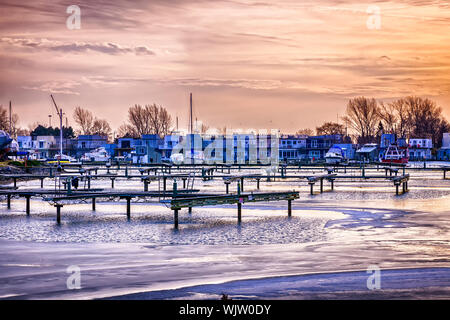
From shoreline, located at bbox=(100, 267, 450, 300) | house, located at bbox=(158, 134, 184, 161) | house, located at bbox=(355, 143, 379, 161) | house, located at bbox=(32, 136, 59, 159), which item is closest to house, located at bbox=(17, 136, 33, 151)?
house, located at bbox=(32, 136, 59, 159)

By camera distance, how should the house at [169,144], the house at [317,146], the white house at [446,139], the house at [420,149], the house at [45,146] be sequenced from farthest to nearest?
1. the house at [45,146]
2. the house at [169,144]
3. the house at [317,146]
4. the house at [420,149]
5. the white house at [446,139]

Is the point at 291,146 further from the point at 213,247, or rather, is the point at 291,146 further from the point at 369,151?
the point at 213,247

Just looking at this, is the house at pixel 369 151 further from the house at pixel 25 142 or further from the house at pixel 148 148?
the house at pixel 25 142

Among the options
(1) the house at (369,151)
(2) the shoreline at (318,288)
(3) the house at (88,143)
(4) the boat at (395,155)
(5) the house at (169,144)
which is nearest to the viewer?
(2) the shoreline at (318,288)

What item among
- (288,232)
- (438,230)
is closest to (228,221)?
(288,232)

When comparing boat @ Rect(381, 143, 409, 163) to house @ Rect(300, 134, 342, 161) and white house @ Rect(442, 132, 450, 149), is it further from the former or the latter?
white house @ Rect(442, 132, 450, 149)

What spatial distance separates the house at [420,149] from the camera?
149 meters

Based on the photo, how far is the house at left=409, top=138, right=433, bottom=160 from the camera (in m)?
149

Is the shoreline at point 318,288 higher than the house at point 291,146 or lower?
lower

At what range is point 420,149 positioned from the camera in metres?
150

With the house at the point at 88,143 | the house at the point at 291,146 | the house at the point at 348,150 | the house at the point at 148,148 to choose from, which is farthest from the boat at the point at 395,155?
the house at the point at 88,143

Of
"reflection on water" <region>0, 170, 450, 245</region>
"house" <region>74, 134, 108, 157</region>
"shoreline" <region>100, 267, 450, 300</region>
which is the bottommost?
"reflection on water" <region>0, 170, 450, 245</region>

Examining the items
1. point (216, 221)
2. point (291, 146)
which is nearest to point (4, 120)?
point (291, 146)
